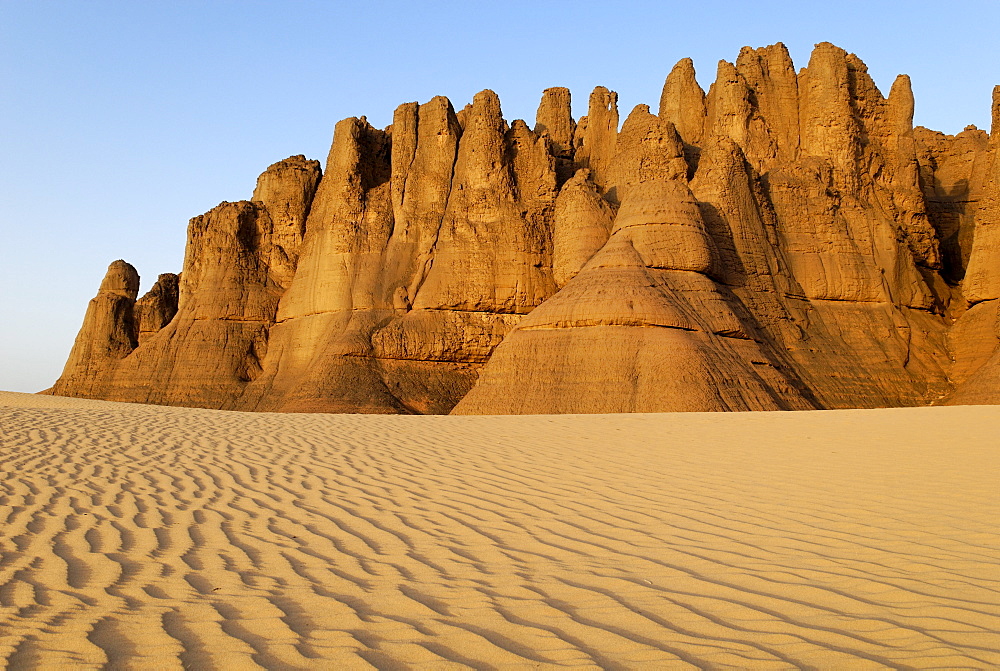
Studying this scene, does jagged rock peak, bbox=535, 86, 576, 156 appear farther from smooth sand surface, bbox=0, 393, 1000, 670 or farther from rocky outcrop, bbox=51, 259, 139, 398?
smooth sand surface, bbox=0, 393, 1000, 670

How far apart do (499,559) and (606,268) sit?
2444 centimetres

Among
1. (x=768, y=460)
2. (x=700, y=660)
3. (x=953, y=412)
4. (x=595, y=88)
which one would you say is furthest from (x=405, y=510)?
(x=595, y=88)

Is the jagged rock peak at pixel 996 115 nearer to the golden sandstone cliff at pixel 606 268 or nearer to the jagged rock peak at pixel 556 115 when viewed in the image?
the golden sandstone cliff at pixel 606 268

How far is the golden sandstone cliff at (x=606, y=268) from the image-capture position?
87.7 feet

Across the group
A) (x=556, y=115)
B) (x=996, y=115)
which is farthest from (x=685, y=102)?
(x=996, y=115)

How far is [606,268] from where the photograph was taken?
28.4 metres

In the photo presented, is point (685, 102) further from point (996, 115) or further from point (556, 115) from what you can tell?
point (996, 115)

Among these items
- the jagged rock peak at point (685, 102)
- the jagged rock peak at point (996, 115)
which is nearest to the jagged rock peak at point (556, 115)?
the jagged rock peak at point (685, 102)

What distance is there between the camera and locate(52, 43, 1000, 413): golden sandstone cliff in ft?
87.7

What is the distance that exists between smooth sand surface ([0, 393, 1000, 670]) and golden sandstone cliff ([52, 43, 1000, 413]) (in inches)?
633

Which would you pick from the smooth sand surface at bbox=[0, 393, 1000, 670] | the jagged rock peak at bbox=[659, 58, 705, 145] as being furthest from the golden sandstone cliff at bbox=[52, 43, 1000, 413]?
the smooth sand surface at bbox=[0, 393, 1000, 670]

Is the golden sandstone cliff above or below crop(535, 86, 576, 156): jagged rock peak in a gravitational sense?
below

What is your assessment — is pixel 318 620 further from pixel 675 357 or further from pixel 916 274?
pixel 916 274

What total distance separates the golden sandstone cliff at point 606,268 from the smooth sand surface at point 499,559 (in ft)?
52.8
